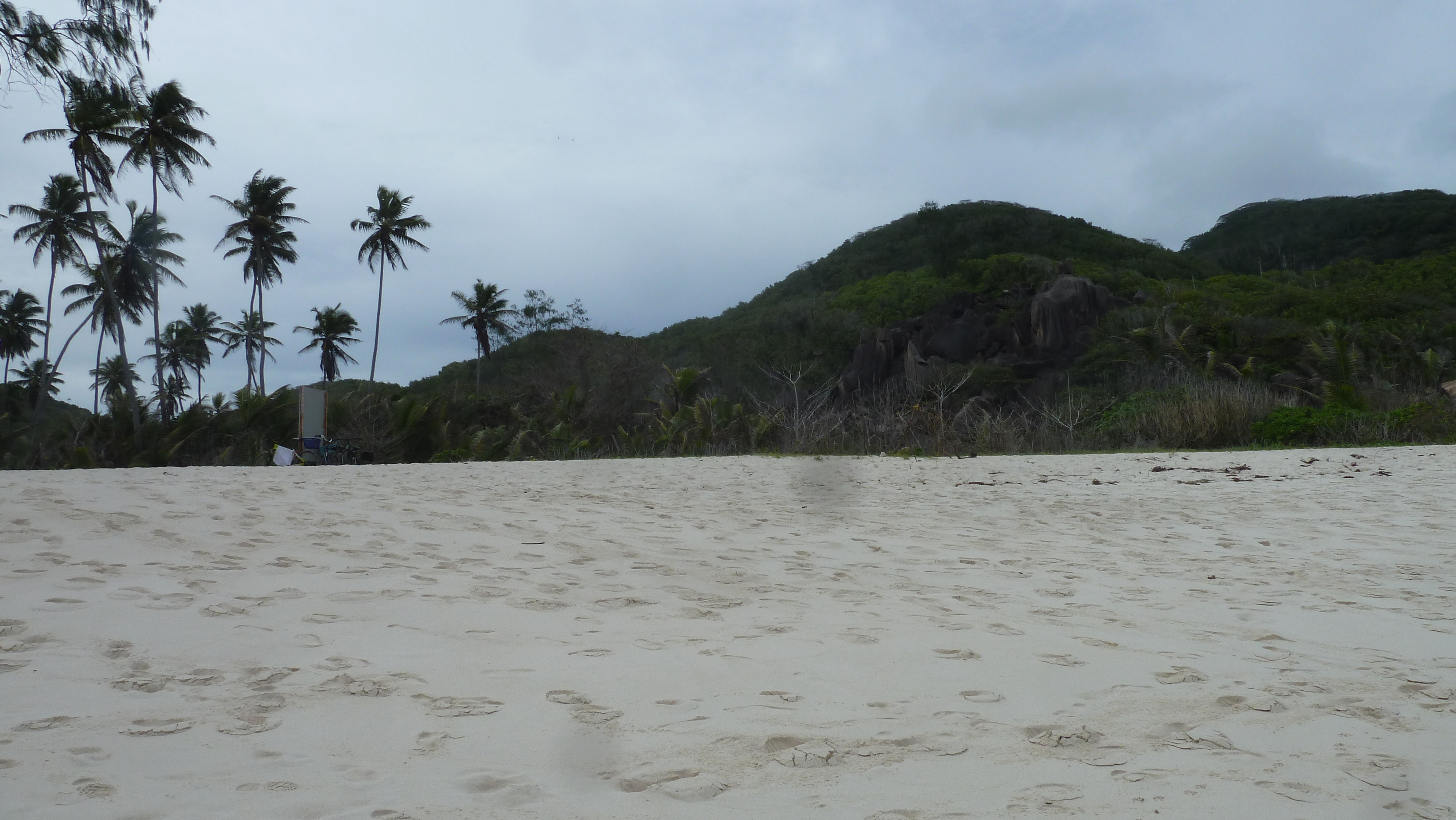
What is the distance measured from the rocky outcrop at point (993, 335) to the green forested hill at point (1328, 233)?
66.3 feet

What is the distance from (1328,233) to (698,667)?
60210 millimetres

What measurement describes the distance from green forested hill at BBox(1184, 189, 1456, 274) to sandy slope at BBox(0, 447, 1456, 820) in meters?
47.3

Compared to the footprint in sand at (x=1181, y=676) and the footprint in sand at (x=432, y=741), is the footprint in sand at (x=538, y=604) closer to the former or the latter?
the footprint in sand at (x=432, y=741)

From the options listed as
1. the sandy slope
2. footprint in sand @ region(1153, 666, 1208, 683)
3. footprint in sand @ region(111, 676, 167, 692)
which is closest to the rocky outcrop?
the sandy slope

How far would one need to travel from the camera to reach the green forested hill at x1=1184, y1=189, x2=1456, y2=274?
4366 centimetres

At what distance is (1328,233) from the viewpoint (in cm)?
4959

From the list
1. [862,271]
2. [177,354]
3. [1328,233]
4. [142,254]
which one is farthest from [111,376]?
[1328,233]

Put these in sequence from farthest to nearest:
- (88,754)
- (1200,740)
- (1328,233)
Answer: (1328,233) < (1200,740) < (88,754)

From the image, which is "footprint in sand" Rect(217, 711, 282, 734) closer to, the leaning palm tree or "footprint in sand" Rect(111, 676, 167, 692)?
"footprint in sand" Rect(111, 676, 167, 692)

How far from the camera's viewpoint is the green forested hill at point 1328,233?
43.7m

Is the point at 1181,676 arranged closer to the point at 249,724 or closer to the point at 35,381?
the point at 249,724

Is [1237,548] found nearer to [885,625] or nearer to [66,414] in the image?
[885,625]

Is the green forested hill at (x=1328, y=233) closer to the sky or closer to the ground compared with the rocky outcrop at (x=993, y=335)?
closer to the sky

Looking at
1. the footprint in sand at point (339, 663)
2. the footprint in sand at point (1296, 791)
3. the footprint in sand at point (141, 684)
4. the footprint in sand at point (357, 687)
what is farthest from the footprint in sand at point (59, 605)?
the footprint in sand at point (1296, 791)
